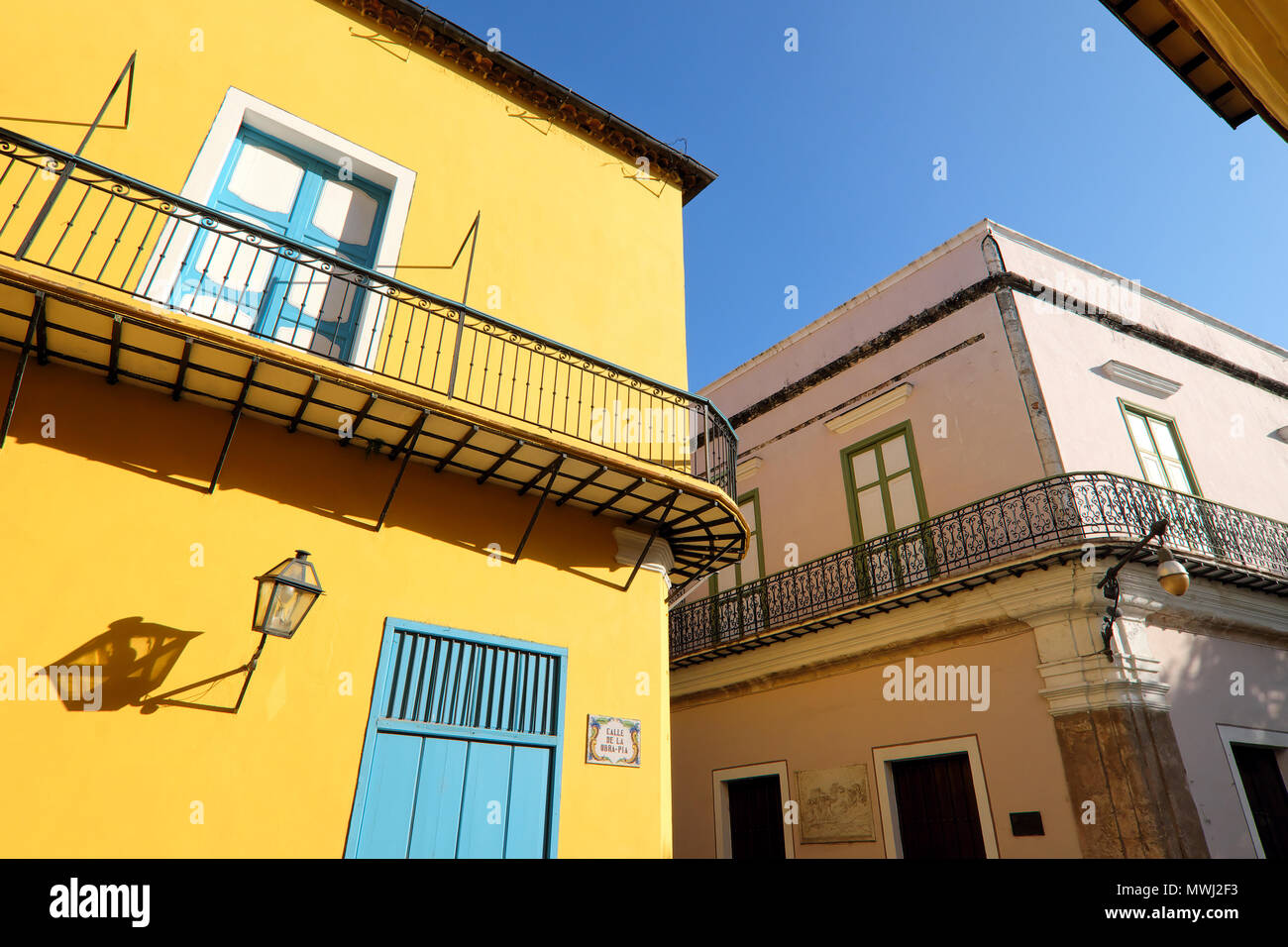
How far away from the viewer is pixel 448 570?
5883mm

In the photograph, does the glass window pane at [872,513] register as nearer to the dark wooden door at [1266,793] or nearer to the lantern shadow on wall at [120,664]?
the dark wooden door at [1266,793]

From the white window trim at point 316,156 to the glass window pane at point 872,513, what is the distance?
25.3 feet

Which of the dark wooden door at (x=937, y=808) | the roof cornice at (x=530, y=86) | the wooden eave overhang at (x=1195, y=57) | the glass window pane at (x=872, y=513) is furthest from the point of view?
the glass window pane at (x=872, y=513)

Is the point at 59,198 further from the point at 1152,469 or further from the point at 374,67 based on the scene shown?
the point at 1152,469

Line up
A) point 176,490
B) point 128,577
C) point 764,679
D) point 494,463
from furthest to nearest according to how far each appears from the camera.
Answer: point 764,679 → point 494,463 → point 176,490 → point 128,577

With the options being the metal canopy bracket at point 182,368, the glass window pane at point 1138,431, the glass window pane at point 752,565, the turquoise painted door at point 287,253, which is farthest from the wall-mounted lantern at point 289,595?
the glass window pane at point 1138,431

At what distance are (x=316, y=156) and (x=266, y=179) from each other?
1.91ft

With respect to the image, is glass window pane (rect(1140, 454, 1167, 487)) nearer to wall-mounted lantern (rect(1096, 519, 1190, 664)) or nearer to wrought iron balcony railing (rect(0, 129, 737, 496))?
wall-mounted lantern (rect(1096, 519, 1190, 664))

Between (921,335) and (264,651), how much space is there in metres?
10.2

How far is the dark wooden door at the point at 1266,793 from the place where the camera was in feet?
26.8

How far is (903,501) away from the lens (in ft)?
35.3

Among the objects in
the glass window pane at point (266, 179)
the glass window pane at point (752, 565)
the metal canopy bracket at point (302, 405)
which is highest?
the glass window pane at point (266, 179)
